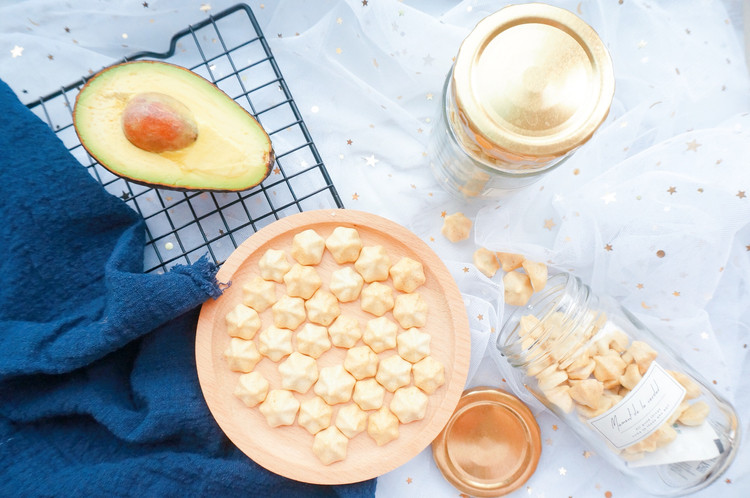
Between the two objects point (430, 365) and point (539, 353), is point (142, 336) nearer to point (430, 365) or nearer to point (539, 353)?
point (430, 365)

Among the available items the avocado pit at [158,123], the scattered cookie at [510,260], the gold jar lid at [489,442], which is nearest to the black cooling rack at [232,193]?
the avocado pit at [158,123]

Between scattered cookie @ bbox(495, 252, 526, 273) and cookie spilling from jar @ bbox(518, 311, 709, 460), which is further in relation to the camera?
scattered cookie @ bbox(495, 252, 526, 273)

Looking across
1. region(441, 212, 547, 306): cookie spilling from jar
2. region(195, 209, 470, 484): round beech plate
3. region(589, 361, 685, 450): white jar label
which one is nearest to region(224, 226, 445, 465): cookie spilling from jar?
region(195, 209, 470, 484): round beech plate

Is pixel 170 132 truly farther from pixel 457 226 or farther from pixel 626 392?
pixel 626 392

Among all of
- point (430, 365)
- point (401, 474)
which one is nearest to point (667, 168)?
point (430, 365)

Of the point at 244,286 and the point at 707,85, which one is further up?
the point at 707,85

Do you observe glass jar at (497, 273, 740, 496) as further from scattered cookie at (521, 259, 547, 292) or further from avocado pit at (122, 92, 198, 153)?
avocado pit at (122, 92, 198, 153)
